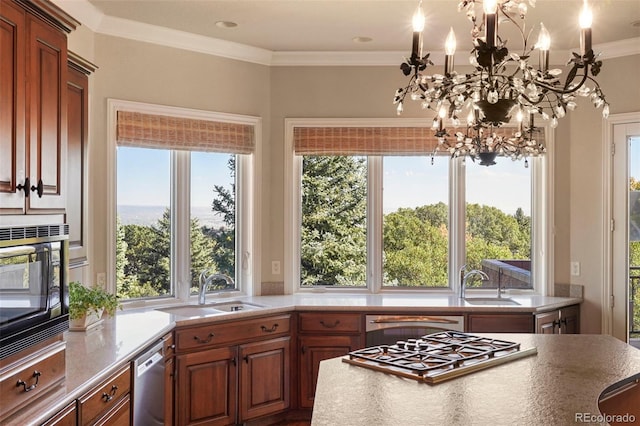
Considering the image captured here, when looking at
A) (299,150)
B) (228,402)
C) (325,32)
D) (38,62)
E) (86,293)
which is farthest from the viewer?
(299,150)

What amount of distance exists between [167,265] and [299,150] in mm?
1326

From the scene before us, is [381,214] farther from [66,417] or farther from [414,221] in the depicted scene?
[66,417]

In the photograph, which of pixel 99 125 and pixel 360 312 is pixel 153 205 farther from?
pixel 360 312

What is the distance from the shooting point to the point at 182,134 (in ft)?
14.5

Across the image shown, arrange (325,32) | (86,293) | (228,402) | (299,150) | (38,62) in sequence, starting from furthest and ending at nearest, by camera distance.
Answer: (299,150), (325,32), (228,402), (86,293), (38,62)

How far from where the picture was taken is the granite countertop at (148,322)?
2273 mm

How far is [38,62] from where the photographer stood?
2191mm

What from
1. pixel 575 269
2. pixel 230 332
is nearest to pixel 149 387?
pixel 230 332

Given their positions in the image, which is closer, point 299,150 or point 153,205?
point 153,205

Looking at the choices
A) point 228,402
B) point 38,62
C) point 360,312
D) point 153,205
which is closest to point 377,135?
point 360,312

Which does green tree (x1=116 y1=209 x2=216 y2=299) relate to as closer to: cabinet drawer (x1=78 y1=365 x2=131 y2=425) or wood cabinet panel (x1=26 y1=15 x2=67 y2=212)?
cabinet drawer (x1=78 y1=365 x2=131 y2=425)

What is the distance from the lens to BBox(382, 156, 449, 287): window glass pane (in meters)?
5.02

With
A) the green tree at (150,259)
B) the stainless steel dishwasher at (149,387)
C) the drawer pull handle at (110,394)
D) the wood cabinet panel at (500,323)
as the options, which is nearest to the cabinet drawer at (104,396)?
the drawer pull handle at (110,394)

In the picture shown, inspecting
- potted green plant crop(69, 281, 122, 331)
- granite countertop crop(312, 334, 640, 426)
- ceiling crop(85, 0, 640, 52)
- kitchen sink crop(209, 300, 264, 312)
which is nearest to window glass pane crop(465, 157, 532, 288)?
ceiling crop(85, 0, 640, 52)
